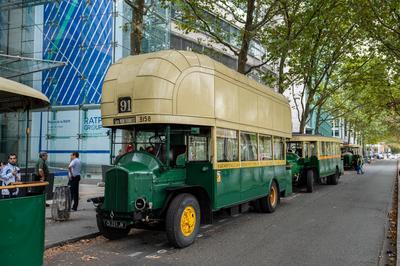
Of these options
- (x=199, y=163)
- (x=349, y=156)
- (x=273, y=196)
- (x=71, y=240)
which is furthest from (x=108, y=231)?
(x=349, y=156)

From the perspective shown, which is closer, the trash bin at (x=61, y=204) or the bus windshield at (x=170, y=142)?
the bus windshield at (x=170, y=142)

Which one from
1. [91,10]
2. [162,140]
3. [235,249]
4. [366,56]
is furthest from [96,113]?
[366,56]

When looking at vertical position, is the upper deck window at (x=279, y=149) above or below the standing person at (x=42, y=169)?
above

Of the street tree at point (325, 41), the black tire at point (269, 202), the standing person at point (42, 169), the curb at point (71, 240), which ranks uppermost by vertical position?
the street tree at point (325, 41)

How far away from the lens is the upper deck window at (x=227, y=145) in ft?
29.8

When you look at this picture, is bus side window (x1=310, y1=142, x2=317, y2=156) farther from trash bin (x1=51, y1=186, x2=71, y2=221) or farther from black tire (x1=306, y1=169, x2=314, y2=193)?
trash bin (x1=51, y1=186, x2=71, y2=221)

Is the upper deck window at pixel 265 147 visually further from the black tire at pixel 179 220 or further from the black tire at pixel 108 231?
the black tire at pixel 108 231

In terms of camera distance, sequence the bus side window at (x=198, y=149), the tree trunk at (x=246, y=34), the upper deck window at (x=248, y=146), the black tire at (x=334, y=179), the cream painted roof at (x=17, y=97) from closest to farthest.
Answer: the cream painted roof at (x=17, y=97)
the bus side window at (x=198, y=149)
the upper deck window at (x=248, y=146)
the tree trunk at (x=246, y=34)
the black tire at (x=334, y=179)

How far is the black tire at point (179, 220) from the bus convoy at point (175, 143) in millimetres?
19

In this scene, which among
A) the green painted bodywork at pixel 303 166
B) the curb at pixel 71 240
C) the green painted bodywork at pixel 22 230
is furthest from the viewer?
the green painted bodywork at pixel 303 166

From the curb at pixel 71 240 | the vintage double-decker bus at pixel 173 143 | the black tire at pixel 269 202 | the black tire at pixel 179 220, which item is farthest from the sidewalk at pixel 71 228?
the black tire at pixel 269 202

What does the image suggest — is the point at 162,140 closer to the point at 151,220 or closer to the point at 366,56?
the point at 151,220

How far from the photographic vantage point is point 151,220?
7875mm

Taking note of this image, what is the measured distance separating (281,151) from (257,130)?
101 inches
